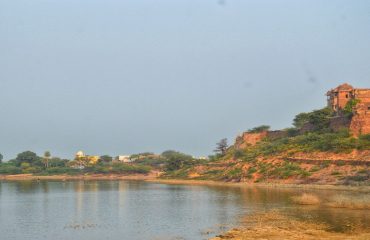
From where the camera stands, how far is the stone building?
79.6 meters

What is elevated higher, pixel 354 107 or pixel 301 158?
pixel 354 107

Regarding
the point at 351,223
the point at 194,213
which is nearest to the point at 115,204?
the point at 194,213

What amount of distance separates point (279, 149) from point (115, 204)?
47.2 metres

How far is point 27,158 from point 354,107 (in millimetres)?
120188

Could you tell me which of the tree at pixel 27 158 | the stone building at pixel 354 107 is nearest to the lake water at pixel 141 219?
the stone building at pixel 354 107

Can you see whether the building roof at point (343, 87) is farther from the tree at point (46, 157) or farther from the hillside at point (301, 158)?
the tree at point (46, 157)

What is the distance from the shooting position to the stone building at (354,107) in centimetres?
7960

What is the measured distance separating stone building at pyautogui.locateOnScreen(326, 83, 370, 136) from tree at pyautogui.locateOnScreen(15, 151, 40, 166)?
10845cm

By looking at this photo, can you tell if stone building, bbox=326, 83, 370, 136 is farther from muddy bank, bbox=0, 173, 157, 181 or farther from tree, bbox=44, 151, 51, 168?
tree, bbox=44, 151, 51, 168

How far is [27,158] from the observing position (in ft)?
547

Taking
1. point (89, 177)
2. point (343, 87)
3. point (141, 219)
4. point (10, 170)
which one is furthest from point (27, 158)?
point (141, 219)

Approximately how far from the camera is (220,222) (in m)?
33.2

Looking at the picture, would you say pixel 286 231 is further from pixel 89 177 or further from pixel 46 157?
pixel 46 157

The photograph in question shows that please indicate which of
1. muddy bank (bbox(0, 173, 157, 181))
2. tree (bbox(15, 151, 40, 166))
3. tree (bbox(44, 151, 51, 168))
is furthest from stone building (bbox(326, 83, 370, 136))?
tree (bbox(15, 151, 40, 166))
